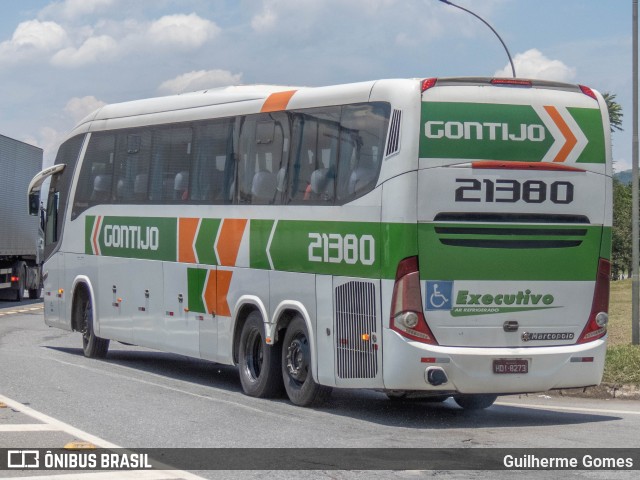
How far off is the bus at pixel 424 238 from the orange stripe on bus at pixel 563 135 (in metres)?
0.01

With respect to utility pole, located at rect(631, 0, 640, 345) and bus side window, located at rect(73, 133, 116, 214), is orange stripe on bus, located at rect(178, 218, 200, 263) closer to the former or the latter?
bus side window, located at rect(73, 133, 116, 214)

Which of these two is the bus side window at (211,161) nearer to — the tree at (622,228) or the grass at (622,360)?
the grass at (622,360)

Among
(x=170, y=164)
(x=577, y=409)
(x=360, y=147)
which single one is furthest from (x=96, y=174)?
(x=577, y=409)

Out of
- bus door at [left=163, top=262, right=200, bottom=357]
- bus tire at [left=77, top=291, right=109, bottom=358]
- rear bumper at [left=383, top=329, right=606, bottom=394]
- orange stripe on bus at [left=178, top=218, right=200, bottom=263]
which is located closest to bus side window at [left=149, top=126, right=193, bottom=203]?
orange stripe on bus at [left=178, top=218, right=200, bottom=263]

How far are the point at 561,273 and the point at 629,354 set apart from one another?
446cm

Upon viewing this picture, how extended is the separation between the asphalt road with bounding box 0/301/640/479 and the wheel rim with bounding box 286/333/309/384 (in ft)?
1.14

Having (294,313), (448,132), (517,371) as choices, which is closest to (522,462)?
(517,371)

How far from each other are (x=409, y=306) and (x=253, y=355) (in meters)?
3.50

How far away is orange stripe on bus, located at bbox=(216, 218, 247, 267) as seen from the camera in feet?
50.5

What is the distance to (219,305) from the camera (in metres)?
16.0

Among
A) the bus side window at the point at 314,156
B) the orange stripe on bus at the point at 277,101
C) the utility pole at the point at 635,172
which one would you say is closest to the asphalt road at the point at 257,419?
the bus side window at the point at 314,156

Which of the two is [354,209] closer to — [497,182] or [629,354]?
[497,182]

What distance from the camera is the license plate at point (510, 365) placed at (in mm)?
12453

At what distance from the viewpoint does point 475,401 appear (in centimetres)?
1445
